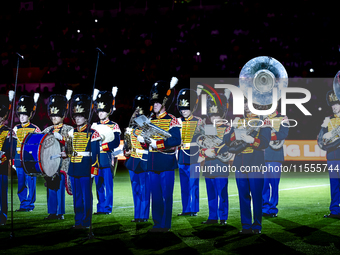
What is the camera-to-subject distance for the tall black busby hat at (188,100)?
7.85 metres

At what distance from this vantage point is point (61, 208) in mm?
7625

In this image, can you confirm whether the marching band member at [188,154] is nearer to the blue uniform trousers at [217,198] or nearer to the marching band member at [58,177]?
the blue uniform trousers at [217,198]

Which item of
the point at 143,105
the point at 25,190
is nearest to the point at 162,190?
the point at 143,105

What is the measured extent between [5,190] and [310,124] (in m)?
12.8

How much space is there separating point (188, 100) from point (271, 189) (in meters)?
2.13

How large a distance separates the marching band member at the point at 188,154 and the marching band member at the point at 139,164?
82 cm

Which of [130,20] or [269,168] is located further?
[130,20]

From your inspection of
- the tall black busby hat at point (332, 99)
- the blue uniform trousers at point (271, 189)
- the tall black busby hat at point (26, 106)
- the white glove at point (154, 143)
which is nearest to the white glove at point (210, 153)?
the white glove at point (154, 143)

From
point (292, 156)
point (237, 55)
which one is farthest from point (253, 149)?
point (237, 55)

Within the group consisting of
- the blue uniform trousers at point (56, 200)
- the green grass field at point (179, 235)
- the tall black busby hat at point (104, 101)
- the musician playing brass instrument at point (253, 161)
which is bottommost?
the green grass field at point (179, 235)

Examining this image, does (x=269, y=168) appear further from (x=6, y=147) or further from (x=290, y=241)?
(x=6, y=147)

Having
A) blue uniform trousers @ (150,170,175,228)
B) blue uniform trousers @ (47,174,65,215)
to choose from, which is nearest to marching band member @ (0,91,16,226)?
blue uniform trousers @ (47,174,65,215)

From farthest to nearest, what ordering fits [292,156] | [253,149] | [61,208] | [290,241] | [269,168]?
[292,156] → [269,168] → [61,208] → [253,149] → [290,241]

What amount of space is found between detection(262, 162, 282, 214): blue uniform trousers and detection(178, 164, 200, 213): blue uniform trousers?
3.85ft
